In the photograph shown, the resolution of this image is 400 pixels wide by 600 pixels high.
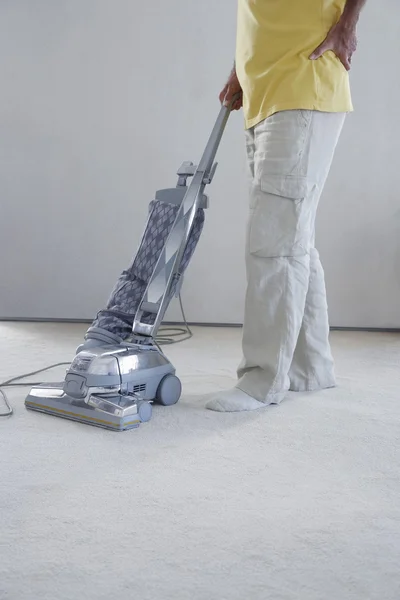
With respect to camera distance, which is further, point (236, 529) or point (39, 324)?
point (39, 324)

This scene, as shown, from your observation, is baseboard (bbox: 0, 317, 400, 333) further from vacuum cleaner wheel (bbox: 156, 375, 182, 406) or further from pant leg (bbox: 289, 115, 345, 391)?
vacuum cleaner wheel (bbox: 156, 375, 182, 406)

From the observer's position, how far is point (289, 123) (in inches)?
74.5

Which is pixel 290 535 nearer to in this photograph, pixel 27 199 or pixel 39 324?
pixel 39 324

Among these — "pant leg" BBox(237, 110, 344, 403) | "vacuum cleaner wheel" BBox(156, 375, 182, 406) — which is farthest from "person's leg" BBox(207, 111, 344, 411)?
"vacuum cleaner wheel" BBox(156, 375, 182, 406)

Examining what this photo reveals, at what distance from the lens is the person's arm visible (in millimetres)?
1858

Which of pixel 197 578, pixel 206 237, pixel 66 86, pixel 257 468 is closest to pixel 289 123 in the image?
pixel 257 468

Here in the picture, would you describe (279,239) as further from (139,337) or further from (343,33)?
(343,33)

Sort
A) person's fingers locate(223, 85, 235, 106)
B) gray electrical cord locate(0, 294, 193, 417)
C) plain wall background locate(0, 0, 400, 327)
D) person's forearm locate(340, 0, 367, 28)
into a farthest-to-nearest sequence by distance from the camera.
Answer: plain wall background locate(0, 0, 400, 327) → person's fingers locate(223, 85, 235, 106) → gray electrical cord locate(0, 294, 193, 417) → person's forearm locate(340, 0, 367, 28)

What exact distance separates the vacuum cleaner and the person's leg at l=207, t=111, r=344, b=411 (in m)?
0.15

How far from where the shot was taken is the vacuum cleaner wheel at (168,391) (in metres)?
1.93

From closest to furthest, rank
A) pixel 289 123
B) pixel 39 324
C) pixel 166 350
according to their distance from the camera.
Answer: pixel 289 123 → pixel 166 350 → pixel 39 324

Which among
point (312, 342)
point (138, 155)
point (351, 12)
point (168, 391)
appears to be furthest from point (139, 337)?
point (138, 155)

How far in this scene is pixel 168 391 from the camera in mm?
1951

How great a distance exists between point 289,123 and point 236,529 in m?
1.10
